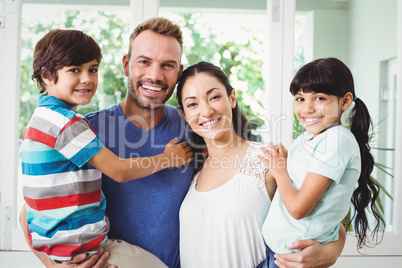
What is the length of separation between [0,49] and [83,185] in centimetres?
176

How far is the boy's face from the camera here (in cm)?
131

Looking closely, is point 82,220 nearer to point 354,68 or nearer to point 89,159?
point 89,159

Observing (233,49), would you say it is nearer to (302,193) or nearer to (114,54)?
(114,54)

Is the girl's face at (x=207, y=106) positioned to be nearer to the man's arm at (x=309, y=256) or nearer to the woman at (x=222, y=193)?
the woman at (x=222, y=193)

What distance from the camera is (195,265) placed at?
4.36ft

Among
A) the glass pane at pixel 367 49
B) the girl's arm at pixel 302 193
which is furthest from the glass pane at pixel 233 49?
the girl's arm at pixel 302 193

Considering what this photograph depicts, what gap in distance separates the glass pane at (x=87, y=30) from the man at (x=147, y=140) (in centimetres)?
102

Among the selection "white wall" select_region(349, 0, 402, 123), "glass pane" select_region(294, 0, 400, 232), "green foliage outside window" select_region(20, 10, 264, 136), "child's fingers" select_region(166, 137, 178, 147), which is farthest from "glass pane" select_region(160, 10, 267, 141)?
"child's fingers" select_region(166, 137, 178, 147)

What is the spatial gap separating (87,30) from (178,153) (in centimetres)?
157

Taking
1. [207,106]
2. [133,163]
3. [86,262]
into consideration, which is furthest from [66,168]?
[207,106]

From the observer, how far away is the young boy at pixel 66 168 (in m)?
1.19

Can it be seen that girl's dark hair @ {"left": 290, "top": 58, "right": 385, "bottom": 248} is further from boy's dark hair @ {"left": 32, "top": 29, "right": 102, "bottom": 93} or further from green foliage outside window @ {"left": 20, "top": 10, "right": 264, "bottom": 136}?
green foliage outside window @ {"left": 20, "top": 10, "right": 264, "bottom": 136}

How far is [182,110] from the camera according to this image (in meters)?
1.50

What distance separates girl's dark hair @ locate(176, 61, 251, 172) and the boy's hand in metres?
0.06
